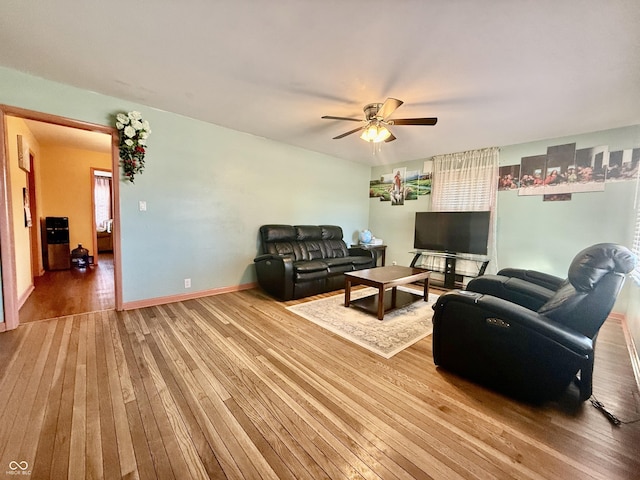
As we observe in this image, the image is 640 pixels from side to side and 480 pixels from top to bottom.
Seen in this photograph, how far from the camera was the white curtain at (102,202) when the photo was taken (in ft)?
24.1

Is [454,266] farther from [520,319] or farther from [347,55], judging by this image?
[347,55]

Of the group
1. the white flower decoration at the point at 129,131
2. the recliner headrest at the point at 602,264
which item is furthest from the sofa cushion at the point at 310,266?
the recliner headrest at the point at 602,264

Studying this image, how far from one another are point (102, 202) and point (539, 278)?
33.4 feet

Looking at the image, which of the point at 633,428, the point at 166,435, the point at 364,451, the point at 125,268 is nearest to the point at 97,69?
the point at 125,268

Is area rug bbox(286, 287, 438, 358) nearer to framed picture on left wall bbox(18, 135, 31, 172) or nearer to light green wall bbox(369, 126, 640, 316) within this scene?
light green wall bbox(369, 126, 640, 316)

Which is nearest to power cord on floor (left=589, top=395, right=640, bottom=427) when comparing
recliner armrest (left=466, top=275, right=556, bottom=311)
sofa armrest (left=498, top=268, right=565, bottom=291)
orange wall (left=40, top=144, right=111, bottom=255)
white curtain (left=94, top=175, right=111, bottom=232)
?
recliner armrest (left=466, top=275, right=556, bottom=311)

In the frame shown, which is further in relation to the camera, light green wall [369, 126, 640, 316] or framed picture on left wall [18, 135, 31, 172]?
Result: framed picture on left wall [18, 135, 31, 172]

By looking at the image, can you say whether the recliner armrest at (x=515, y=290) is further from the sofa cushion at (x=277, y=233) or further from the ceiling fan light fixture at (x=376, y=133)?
the sofa cushion at (x=277, y=233)

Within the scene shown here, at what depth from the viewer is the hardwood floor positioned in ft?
3.90

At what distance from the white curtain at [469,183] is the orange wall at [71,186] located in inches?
284

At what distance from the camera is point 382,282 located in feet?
9.38

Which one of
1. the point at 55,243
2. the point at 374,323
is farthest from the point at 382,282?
the point at 55,243

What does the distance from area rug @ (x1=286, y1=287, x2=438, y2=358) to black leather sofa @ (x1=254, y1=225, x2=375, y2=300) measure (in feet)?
1.00

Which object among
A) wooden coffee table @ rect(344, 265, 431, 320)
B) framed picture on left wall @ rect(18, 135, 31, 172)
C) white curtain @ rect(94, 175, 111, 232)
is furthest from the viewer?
white curtain @ rect(94, 175, 111, 232)
